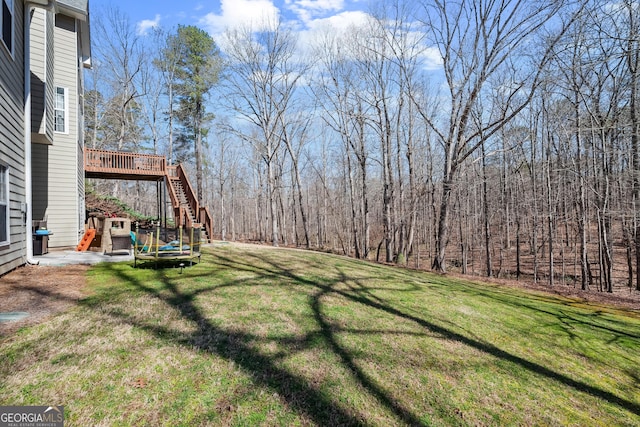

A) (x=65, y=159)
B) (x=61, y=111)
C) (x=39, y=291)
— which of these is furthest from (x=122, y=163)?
(x=39, y=291)

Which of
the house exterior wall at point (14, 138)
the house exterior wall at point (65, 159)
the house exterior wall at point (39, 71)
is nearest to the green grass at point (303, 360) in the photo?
the house exterior wall at point (14, 138)

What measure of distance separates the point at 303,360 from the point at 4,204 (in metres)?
5.92

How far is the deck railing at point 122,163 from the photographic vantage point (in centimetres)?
1259

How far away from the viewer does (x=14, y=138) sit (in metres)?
5.73

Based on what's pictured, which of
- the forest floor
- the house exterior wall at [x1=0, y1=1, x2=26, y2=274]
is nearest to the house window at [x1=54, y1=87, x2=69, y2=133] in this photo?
the house exterior wall at [x1=0, y1=1, x2=26, y2=274]

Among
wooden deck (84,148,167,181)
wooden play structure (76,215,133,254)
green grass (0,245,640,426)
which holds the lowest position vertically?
green grass (0,245,640,426)

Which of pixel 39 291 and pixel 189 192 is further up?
pixel 189 192

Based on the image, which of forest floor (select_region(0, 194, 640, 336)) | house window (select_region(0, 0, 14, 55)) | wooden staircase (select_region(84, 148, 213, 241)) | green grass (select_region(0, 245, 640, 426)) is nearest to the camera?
green grass (select_region(0, 245, 640, 426))

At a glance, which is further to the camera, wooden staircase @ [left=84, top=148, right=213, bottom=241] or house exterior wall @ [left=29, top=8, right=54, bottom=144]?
wooden staircase @ [left=84, top=148, right=213, bottom=241]

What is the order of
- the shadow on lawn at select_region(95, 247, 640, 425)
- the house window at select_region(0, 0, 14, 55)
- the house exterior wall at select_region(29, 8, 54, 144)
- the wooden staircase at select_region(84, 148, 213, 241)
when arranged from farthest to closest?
the wooden staircase at select_region(84, 148, 213, 241), the house exterior wall at select_region(29, 8, 54, 144), the house window at select_region(0, 0, 14, 55), the shadow on lawn at select_region(95, 247, 640, 425)

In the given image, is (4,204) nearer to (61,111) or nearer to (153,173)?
(61,111)

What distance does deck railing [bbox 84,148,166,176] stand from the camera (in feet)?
41.3

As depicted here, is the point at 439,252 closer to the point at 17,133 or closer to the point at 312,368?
the point at 312,368

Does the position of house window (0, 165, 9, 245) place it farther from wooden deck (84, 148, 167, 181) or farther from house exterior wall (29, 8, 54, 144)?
wooden deck (84, 148, 167, 181)
